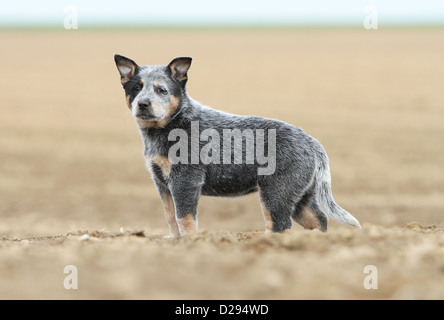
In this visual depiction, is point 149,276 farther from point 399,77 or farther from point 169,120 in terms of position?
point 399,77

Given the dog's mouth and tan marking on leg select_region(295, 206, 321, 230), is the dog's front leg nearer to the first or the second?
the dog's mouth

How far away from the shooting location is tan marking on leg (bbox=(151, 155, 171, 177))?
23.7 ft

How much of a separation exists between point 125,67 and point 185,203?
5.67 feet

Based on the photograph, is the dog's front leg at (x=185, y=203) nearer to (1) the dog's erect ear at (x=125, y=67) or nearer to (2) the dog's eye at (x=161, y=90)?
(2) the dog's eye at (x=161, y=90)

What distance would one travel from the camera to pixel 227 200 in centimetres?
1316

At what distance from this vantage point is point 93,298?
424cm

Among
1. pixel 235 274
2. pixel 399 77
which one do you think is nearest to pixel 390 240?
pixel 235 274

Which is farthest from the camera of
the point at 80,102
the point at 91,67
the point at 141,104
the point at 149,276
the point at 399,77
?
the point at 91,67

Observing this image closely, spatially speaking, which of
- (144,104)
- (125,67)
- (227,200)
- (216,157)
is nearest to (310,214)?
(216,157)

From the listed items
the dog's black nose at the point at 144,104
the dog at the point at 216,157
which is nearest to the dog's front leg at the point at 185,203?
the dog at the point at 216,157

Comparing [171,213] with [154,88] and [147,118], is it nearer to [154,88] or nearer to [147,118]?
[147,118]

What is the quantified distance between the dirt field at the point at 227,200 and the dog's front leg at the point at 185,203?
0.38 meters

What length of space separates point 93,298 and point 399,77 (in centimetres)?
2983
